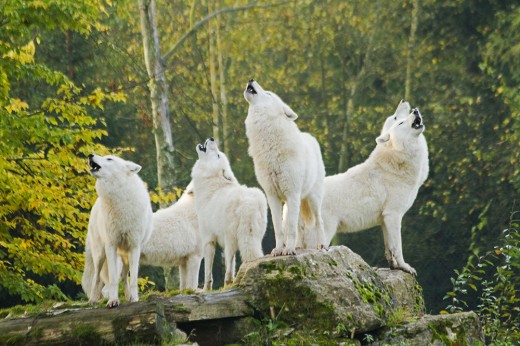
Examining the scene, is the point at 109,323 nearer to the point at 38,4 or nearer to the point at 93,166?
the point at 93,166

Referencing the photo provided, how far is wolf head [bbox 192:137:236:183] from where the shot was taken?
11.8m

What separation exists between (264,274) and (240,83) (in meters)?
22.2

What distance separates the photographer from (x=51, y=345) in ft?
28.3

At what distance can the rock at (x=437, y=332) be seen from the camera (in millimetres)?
9663

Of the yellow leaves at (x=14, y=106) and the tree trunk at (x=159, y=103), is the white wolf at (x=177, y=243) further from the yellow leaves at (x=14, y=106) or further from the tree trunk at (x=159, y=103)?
the tree trunk at (x=159, y=103)

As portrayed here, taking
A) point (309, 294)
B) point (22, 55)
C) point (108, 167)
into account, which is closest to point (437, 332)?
point (309, 294)

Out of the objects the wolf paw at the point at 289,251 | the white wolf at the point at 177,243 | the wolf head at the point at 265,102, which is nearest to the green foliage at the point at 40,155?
the white wolf at the point at 177,243

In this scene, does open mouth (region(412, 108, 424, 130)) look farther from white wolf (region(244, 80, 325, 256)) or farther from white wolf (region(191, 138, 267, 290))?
white wolf (region(191, 138, 267, 290))

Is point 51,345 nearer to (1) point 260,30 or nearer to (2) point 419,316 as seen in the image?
(2) point 419,316

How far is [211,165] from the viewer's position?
11.8 meters

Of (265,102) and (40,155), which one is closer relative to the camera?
(265,102)

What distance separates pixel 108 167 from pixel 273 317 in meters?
2.23

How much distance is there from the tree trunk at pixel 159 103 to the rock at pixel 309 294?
8.99 meters

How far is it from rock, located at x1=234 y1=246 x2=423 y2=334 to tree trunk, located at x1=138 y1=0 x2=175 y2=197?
8.99m
